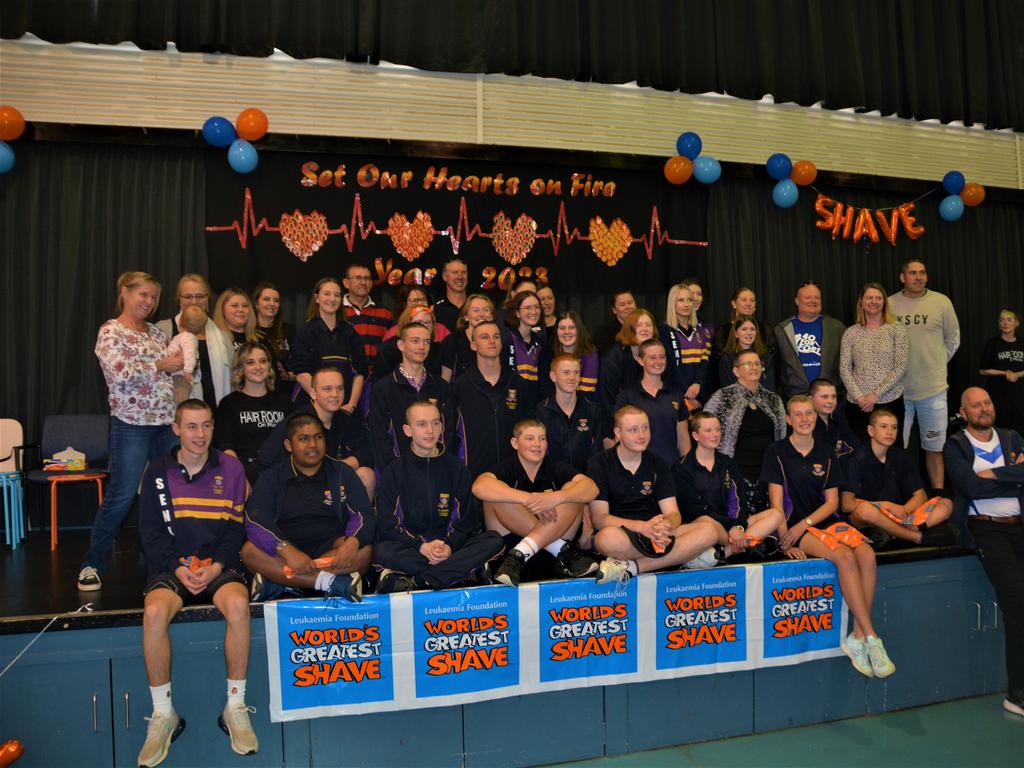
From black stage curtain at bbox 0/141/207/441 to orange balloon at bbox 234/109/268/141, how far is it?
1.55 ft

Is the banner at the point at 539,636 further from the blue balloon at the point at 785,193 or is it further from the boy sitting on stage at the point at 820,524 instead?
the blue balloon at the point at 785,193

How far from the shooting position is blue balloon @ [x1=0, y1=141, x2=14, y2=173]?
18.7 ft


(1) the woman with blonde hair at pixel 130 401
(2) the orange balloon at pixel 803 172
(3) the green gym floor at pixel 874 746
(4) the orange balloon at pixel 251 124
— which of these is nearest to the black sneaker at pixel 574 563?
(3) the green gym floor at pixel 874 746

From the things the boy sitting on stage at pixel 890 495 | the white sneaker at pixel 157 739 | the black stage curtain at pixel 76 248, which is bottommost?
the white sneaker at pixel 157 739

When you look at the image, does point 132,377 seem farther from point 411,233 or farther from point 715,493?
point 715,493

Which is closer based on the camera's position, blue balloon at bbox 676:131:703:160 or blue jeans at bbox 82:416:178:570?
blue jeans at bbox 82:416:178:570

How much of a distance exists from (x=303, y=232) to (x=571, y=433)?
3068 mm

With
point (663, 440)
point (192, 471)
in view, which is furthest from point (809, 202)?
point (192, 471)

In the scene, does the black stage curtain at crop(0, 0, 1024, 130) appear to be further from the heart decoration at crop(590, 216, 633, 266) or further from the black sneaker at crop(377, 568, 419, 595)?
the black sneaker at crop(377, 568, 419, 595)

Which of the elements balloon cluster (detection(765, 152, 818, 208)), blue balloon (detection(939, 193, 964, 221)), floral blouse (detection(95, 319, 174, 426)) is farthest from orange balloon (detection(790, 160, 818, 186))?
floral blouse (detection(95, 319, 174, 426))

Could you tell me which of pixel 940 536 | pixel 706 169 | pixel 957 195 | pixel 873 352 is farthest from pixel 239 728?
pixel 957 195

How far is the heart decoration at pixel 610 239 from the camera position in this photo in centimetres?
691

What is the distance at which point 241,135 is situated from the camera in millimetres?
6055

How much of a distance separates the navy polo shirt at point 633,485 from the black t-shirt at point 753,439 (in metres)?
0.93
